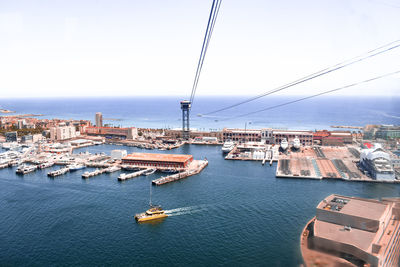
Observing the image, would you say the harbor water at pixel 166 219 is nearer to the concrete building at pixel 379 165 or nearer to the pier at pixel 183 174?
the pier at pixel 183 174

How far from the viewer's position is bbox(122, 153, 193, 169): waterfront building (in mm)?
13648

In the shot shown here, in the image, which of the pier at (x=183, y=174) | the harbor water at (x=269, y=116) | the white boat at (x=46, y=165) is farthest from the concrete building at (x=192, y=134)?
the white boat at (x=46, y=165)

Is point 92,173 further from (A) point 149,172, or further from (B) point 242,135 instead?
(B) point 242,135

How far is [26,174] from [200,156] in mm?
8615

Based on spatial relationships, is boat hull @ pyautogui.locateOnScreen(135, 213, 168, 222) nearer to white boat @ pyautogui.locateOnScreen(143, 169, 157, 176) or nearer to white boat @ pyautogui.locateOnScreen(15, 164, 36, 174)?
white boat @ pyautogui.locateOnScreen(143, 169, 157, 176)

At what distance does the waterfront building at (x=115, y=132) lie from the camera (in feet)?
75.8

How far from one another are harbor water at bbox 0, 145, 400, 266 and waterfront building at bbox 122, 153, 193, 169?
54.8 inches

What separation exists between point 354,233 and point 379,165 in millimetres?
6954

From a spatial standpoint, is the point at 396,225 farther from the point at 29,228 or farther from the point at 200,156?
the point at 200,156

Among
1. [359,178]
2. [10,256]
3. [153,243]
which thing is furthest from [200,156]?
[10,256]

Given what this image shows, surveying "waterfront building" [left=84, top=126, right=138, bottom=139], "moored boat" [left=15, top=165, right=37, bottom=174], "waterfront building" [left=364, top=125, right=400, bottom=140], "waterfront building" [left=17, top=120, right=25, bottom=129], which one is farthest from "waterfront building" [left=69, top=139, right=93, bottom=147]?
"waterfront building" [left=364, top=125, right=400, bottom=140]

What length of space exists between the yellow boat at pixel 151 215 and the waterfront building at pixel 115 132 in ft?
50.4

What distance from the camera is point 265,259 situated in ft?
19.7

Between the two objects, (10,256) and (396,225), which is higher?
(396,225)
